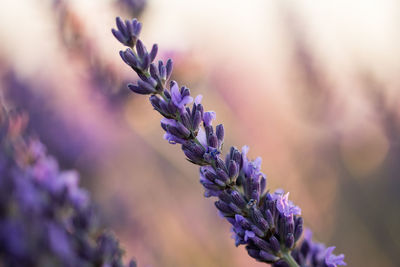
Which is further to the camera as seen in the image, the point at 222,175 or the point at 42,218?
the point at 42,218

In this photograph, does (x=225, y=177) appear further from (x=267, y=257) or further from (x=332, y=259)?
(x=332, y=259)

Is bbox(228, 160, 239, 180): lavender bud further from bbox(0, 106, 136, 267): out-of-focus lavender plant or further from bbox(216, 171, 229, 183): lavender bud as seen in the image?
bbox(0, 106, 136, 267): out-of-focus lavender plant

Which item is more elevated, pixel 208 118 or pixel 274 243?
pixel 208 118

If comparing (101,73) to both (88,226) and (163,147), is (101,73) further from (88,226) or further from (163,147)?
(88,226)

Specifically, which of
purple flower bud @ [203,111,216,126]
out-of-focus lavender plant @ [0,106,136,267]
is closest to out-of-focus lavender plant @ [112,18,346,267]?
purple flower bud @ [203,111,216,126]

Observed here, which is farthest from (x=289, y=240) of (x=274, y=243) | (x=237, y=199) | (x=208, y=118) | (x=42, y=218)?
(x=42, y=218)

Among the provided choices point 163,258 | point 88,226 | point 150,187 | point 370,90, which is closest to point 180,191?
point 150,187

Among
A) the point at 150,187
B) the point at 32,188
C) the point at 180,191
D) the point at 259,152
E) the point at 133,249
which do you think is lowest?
the point at 32,188
